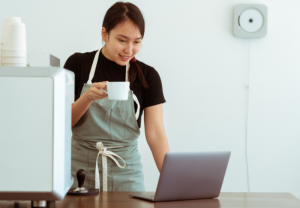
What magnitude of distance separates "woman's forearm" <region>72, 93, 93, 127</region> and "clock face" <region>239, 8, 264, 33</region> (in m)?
1.34

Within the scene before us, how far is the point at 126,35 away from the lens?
1.39 meters

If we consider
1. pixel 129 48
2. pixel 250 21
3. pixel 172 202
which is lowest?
pixel 172 202

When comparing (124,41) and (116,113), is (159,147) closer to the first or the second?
(116,113)

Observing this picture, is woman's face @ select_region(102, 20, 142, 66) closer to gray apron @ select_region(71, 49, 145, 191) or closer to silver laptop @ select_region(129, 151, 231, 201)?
gray apron @ select_region(71, 49, 145, 191)

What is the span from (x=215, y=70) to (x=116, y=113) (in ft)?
3.22

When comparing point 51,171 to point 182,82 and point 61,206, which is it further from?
point 182,82

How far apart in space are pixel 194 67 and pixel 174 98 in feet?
0.79

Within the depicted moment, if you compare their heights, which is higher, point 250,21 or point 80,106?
point 250,21

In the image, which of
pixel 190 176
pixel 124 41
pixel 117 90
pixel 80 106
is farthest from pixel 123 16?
pixel 190 176

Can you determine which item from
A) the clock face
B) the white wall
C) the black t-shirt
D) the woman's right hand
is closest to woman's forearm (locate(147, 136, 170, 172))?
the black t-shirt

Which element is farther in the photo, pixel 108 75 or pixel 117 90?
pixel 108 75

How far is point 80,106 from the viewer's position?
132cm

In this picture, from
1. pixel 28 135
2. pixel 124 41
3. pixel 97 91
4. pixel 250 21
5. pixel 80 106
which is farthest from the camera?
pixel 250 21

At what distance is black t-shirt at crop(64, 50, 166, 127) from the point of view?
1536mm
